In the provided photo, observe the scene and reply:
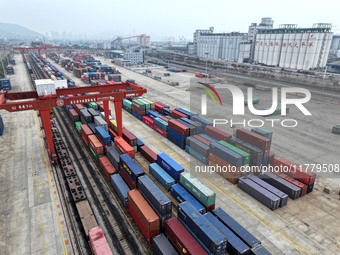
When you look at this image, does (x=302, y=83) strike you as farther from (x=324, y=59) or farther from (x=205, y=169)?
(x=205, y=169)

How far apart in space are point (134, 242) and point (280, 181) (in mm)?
21192

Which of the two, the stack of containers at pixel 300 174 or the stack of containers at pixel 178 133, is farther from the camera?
the stack of containers at pixel 178 133

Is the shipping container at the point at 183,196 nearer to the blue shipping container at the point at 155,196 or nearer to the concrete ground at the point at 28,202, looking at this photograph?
the blue shipping container at the point at 155,196

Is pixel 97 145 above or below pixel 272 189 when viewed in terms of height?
above

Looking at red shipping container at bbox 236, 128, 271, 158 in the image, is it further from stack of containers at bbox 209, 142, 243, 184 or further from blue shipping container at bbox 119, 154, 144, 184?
blue shipping container at bbox 119, 154, 144, 184

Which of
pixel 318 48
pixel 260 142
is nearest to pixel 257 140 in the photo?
pixel 260 142

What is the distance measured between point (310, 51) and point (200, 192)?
13770 centimetres

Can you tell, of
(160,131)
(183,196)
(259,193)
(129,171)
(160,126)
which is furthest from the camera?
(160,131)

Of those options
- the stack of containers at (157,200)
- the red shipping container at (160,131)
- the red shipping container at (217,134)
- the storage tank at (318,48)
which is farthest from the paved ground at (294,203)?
the storage tank at (318,48)

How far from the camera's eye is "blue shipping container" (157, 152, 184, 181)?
1192 inches

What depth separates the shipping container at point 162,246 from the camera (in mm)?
19812

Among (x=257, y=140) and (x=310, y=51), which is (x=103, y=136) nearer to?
(x=257, y=140)

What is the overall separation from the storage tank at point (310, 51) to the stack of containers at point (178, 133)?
122110 millimetres

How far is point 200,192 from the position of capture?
25578mm
